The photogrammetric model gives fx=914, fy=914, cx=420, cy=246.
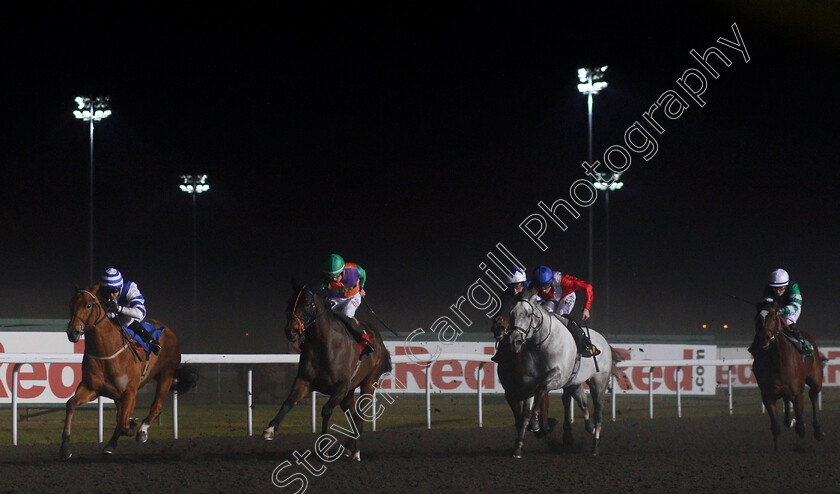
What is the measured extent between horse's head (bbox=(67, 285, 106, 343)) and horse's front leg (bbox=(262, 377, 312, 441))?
1.65m

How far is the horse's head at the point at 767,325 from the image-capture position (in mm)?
8352

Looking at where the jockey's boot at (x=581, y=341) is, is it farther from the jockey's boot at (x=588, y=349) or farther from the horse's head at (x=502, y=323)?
the horse's head at (x=502, y=323)

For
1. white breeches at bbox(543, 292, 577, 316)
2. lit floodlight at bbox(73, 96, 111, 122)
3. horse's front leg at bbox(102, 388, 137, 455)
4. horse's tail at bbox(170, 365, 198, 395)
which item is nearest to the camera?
horse's front leg at bbox(102, 388, 137, 455)

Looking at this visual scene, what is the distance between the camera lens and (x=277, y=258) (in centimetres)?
3466

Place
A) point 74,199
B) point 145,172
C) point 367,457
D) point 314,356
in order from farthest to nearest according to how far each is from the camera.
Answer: point 145,172, point 74,199, point 367,457, point 314,356

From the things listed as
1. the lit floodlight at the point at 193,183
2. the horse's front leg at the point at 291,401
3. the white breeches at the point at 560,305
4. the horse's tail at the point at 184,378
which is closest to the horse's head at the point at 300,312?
the horse's front leg at the point at 291,401

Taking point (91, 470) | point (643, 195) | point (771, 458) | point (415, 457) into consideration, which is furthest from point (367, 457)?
point (643, 195)

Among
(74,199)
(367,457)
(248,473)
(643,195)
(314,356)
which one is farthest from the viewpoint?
(643,195)

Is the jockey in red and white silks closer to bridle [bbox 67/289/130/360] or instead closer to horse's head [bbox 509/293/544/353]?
horse's head [bbox 509/293/544/353]

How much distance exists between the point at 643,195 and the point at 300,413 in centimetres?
2910

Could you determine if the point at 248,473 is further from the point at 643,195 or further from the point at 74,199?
the point at 643,195

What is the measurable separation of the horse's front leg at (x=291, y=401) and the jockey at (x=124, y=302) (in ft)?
5.49

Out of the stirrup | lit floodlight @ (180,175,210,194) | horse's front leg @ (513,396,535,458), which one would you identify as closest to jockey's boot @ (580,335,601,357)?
horse's front leg @ (513,396,535,458)

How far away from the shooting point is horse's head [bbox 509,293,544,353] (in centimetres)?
755
